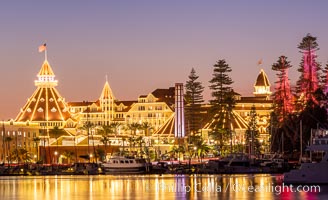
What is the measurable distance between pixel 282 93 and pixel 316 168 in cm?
7446

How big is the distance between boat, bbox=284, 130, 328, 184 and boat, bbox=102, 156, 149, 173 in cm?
5197

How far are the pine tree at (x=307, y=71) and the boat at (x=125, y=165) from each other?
84.0 ft

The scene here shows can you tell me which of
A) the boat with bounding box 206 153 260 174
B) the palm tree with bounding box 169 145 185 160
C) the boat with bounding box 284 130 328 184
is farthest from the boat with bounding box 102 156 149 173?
the boat with bounding box 284 130 328 184

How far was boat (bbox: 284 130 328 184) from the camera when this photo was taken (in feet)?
273

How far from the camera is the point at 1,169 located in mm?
147500

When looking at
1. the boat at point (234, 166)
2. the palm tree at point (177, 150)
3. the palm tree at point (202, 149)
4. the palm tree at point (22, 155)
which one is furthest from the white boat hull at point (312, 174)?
the palm tree at point (22, 155)

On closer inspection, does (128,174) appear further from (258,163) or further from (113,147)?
(113,147)

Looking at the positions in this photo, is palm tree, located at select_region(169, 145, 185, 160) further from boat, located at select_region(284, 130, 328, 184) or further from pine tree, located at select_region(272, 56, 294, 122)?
boat, located at select_region(284, 130, 328, 184)

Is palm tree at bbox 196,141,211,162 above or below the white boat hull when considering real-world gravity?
above

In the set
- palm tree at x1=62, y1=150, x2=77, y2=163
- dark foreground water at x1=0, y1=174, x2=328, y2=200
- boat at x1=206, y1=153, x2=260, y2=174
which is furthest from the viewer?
palm tree at x1=62, y1=150, x2=77, y2=163

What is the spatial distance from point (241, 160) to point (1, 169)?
3556 cm

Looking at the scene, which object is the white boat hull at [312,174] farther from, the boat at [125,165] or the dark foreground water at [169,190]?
the boat at [125,165]

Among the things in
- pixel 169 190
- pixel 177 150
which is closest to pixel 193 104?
pixel 177 150

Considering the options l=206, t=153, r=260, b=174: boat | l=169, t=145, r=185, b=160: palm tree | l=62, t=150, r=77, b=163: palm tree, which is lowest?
l=206, t=153, r=260, b=174: boat
